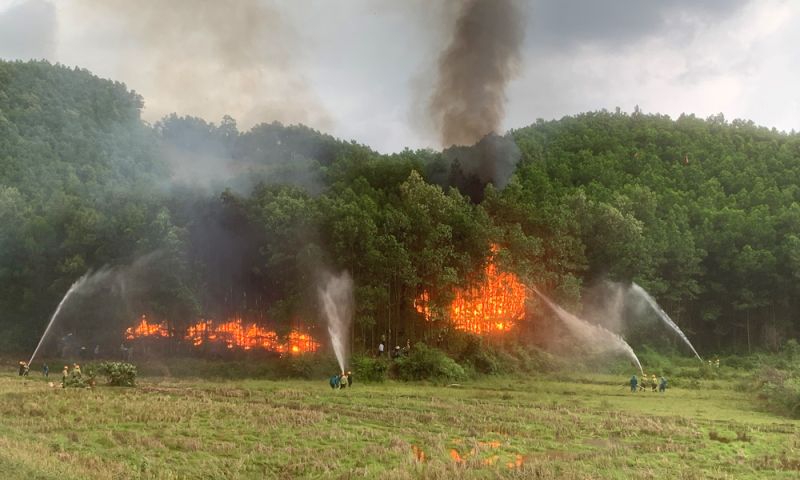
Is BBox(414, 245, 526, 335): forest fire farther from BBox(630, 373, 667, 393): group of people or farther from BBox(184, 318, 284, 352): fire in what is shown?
BBox(184, 318, 284, 352): fire

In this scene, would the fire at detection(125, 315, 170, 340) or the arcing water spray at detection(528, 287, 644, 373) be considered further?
the arcing water spray at detection(528, 287, 644, 373)

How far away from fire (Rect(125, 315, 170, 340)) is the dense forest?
44.5 inches

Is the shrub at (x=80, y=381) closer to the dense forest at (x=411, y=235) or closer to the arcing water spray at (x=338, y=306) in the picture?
the dense forest at (x=411, y=235)

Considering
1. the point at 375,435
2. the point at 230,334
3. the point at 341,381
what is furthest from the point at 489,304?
the point at 375,435

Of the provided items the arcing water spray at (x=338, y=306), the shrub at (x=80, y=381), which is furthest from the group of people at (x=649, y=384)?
the shrub at (x=80, y=381)

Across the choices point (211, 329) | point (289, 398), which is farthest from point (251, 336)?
point (289, 398)

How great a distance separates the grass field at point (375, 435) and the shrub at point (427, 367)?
6823 mm

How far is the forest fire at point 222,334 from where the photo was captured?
49719 millimetres

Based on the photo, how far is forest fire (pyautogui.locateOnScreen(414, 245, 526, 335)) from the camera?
48.9 m

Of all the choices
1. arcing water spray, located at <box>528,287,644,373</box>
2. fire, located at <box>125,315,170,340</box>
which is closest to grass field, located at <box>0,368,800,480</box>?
fire, located at <box>125,315,170,340</box>

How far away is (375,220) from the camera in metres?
48.0

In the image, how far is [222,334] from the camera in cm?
5075

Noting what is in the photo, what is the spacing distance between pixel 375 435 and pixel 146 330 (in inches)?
1339

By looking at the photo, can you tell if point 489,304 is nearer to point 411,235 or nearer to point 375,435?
→ point 411,235
